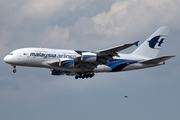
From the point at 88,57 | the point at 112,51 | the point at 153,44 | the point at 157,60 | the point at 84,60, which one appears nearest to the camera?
the point at 112,51

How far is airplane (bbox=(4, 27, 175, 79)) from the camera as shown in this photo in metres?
49.2

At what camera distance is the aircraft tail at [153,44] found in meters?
57.1

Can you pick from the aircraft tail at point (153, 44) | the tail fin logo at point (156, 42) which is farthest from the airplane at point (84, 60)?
the tail fin logo at point (156, 42)

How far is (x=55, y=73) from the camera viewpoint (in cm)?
5766

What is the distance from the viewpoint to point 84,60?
49125 millimetres

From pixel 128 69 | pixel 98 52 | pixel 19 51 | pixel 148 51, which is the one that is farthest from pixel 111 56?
pixel 19 51

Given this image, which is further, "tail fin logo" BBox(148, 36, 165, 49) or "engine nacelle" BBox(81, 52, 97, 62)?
"tail fin logo" BBox(148, 36, 165, 49)

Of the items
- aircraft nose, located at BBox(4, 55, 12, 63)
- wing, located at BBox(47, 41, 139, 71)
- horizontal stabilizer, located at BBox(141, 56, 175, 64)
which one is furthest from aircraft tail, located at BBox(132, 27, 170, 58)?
aircraft nose, located at BBox(4, 55, 12, 63)

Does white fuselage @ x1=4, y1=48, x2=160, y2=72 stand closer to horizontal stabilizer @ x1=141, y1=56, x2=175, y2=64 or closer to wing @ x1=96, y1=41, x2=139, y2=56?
wing @ x1=96, y1=41, x2=139, y2=56

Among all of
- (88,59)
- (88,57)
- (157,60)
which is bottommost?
(157,60)

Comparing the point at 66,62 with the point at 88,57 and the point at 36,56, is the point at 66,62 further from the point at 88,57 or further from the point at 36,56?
the point at 36,56

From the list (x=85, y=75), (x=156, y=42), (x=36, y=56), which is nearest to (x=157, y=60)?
(x=156, y=42)

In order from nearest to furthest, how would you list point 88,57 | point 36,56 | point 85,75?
1. point 88,57
2. point 36,56
3. point 85,75

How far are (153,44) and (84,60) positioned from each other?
607 inches
